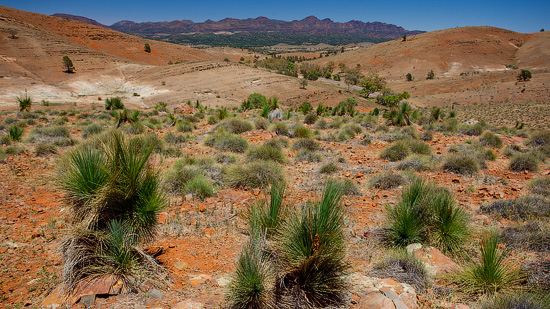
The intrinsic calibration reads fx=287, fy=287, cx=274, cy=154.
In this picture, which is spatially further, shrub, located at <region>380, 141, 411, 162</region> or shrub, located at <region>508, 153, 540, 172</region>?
shrub, located at <region>380, 141, 411, 162</region>

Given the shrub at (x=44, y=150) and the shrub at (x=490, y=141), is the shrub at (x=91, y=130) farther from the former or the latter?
the shrub at (x=490, y=141)

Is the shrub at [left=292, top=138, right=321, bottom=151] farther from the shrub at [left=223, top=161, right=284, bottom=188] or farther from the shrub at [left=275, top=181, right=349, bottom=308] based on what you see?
the shrub at [left=275, top=181, right=349, bottom=308]

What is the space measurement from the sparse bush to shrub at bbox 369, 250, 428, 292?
11.5 ft

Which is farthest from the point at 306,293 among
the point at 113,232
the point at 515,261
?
the point at 515,261

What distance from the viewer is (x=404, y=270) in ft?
11.9

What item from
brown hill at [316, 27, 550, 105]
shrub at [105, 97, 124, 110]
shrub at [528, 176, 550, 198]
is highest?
brown hill at [316, 27, 550, 105]

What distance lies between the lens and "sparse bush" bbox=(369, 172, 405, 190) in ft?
23.7

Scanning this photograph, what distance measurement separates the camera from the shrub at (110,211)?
310 centimetres

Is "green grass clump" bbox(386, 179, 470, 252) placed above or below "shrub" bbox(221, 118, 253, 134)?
above

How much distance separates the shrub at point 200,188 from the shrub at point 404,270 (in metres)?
3.82

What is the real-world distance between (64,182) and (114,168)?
0.65m

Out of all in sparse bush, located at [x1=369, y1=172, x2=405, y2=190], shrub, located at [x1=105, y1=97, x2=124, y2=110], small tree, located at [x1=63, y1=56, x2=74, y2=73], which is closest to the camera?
sparse bush, located at [x1=369, y1=172, x2=405, y2=190]

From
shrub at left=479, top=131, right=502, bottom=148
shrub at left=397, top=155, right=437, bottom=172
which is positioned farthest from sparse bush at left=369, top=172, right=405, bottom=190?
shrub at left=479, top=131, right=502, bottom=148

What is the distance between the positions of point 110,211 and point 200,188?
2.94 metres
